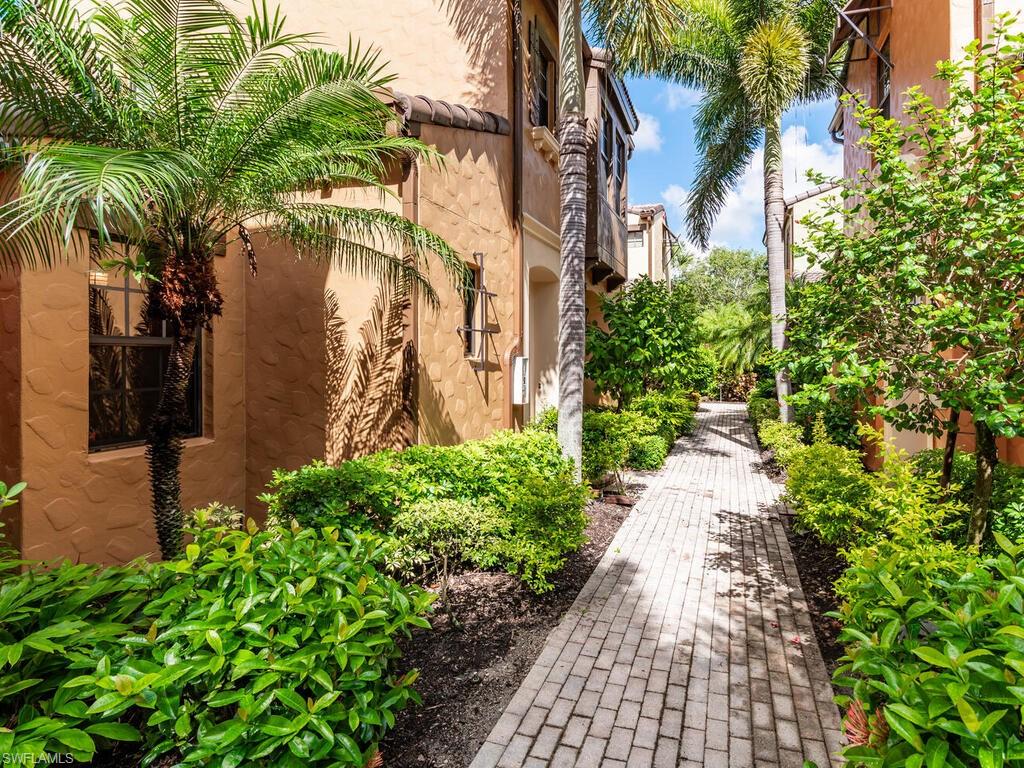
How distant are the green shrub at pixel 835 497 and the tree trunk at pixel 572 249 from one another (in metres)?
3.14

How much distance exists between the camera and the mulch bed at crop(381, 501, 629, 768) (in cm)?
350

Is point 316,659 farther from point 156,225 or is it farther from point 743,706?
point 156,225

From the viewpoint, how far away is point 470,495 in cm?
651

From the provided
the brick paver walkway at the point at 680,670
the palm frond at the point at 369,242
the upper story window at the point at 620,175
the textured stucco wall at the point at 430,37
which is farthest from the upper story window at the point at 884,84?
the palm frond at the point at 369,242

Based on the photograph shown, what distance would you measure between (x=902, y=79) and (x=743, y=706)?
34.4 feet

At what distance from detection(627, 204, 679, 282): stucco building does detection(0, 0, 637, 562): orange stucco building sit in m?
15.7

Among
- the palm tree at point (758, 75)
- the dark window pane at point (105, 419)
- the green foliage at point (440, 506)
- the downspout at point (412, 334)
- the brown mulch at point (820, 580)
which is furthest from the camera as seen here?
the palm tree at point (758, 75)

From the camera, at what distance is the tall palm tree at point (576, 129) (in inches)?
324

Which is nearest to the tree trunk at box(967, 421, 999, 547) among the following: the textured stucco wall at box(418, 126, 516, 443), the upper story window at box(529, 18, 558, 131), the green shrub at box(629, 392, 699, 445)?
the textured stucco wall at box(418, 126, 516, 443)

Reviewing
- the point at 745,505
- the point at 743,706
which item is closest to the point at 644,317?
the point at 745,505

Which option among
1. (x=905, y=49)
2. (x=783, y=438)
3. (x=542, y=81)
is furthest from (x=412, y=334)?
(x=905, y=49)

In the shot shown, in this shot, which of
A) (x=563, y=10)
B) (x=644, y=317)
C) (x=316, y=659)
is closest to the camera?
(x=316, y=659)

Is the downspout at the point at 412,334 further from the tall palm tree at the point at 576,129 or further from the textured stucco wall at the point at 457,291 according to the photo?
the tall palm tree at the point at 576,129
